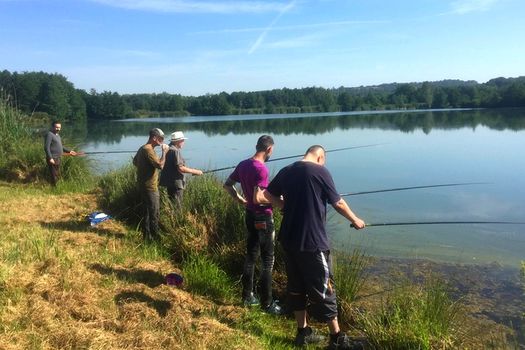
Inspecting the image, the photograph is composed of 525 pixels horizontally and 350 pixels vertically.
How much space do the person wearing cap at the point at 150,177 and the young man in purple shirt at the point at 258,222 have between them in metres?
1.85

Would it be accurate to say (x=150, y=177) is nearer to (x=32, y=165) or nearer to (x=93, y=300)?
(x=93, y=300)

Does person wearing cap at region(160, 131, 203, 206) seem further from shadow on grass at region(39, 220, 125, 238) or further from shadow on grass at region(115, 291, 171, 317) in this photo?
shadow on grass at region(115, 291, 171, 317)

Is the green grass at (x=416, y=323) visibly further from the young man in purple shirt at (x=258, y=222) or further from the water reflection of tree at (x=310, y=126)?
the water reflection of tree at (x=310, y=126)

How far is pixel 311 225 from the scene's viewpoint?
3846mm

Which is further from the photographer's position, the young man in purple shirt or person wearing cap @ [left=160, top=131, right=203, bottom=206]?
person wearing cap @ [left=160, top=131, right=203, bottom=206]

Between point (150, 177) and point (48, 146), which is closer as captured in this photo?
point (150, 177)

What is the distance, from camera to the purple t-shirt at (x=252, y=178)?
4496 millimetres

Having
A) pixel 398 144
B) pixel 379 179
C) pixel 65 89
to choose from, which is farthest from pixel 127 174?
pixel 65 89

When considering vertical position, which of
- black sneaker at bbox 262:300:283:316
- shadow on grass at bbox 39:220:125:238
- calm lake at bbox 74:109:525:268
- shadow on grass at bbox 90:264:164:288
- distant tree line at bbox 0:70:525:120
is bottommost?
calm lake at bbox 74:109:525:268

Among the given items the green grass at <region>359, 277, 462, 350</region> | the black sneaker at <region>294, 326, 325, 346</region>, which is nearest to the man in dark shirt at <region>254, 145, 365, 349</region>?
the black sneaker at <region>294, 326, 325, 346</region>

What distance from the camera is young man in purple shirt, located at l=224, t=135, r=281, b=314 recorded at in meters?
4.56

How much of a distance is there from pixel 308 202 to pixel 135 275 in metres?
2.42

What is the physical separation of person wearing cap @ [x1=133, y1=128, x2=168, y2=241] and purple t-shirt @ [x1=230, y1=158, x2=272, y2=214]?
2066 millimetres

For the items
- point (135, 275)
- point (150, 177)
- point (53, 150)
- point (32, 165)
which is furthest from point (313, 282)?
point (32, 165)
